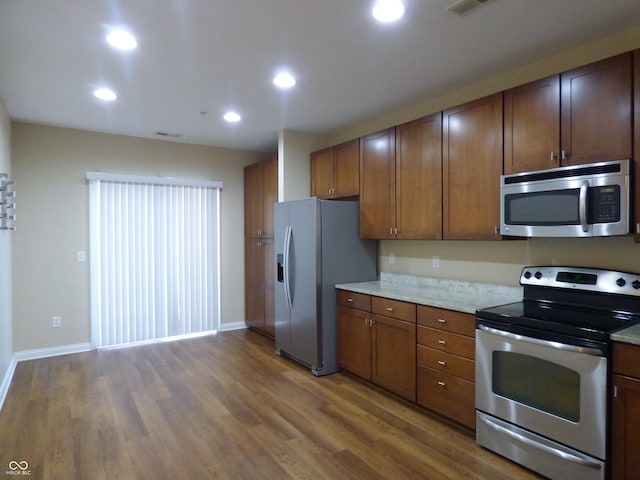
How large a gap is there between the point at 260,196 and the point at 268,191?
0.76 feet

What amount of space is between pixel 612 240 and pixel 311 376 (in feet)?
8.74

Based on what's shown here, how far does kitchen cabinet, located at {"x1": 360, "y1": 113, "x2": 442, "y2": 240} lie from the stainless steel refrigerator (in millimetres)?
229

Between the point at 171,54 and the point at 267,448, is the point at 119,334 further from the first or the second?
the point at 171,54

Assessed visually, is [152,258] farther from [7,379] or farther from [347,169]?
[347,169]

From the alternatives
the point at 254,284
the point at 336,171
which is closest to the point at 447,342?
the point at 336,171

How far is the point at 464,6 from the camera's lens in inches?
82.4

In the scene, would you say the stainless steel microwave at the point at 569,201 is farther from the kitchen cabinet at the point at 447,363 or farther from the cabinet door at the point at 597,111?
the kitchen cabinet at the point at 447,363

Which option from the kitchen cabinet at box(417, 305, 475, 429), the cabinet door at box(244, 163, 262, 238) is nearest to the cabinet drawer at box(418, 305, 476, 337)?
the kitchen cabinet at box(417, 305, 475, 429)

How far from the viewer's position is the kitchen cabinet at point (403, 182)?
10.5 feet

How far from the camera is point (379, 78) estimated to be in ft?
10.2

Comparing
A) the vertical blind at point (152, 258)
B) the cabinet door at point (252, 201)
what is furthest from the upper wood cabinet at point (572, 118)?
the vertical blind at point (152, 258)

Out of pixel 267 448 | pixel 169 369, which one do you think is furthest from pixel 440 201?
pixel 169 369

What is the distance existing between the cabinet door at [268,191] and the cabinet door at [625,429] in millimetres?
3734

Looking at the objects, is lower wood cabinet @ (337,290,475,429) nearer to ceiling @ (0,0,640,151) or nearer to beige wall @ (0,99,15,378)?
ceiling @ (0,0,640,151)
